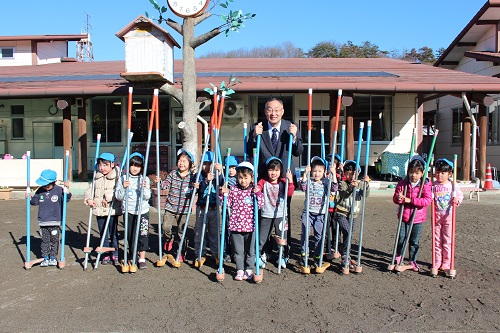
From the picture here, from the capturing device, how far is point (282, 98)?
636 inches

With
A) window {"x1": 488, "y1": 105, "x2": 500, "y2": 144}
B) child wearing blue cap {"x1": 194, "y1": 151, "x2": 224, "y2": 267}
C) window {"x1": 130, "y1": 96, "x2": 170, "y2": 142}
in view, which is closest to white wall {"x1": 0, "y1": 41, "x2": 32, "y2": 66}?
window {"x1": 130, "y1": 96, "x2": 170, "y2": 142}

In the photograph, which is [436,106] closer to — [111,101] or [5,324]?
[111,101]

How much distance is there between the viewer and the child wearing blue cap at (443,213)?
5.02 m

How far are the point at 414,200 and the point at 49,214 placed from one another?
4.31 m

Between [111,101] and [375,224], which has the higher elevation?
[111,101]

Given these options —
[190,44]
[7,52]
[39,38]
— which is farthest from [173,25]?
[7,52]

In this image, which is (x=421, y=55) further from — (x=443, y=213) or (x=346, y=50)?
(x=443, y=213)

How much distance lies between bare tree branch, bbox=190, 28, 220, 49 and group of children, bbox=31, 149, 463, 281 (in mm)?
3741

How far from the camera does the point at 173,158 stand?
1634cm

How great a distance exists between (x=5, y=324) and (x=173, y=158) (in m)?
12.7

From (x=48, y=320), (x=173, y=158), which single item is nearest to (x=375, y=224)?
(x=48, y=320)

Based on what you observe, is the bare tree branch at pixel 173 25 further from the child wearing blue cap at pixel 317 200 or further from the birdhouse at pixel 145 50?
the child wearing blue cap at pixel 317 200

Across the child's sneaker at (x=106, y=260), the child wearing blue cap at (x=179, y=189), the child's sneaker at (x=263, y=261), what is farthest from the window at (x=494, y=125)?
the child's sneaker at (x=106, y=260)

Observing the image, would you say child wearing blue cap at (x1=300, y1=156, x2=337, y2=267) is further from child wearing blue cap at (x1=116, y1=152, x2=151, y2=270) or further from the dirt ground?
child wearing blue cap at (x1=116, y1=152, x2=151, y2=270)
